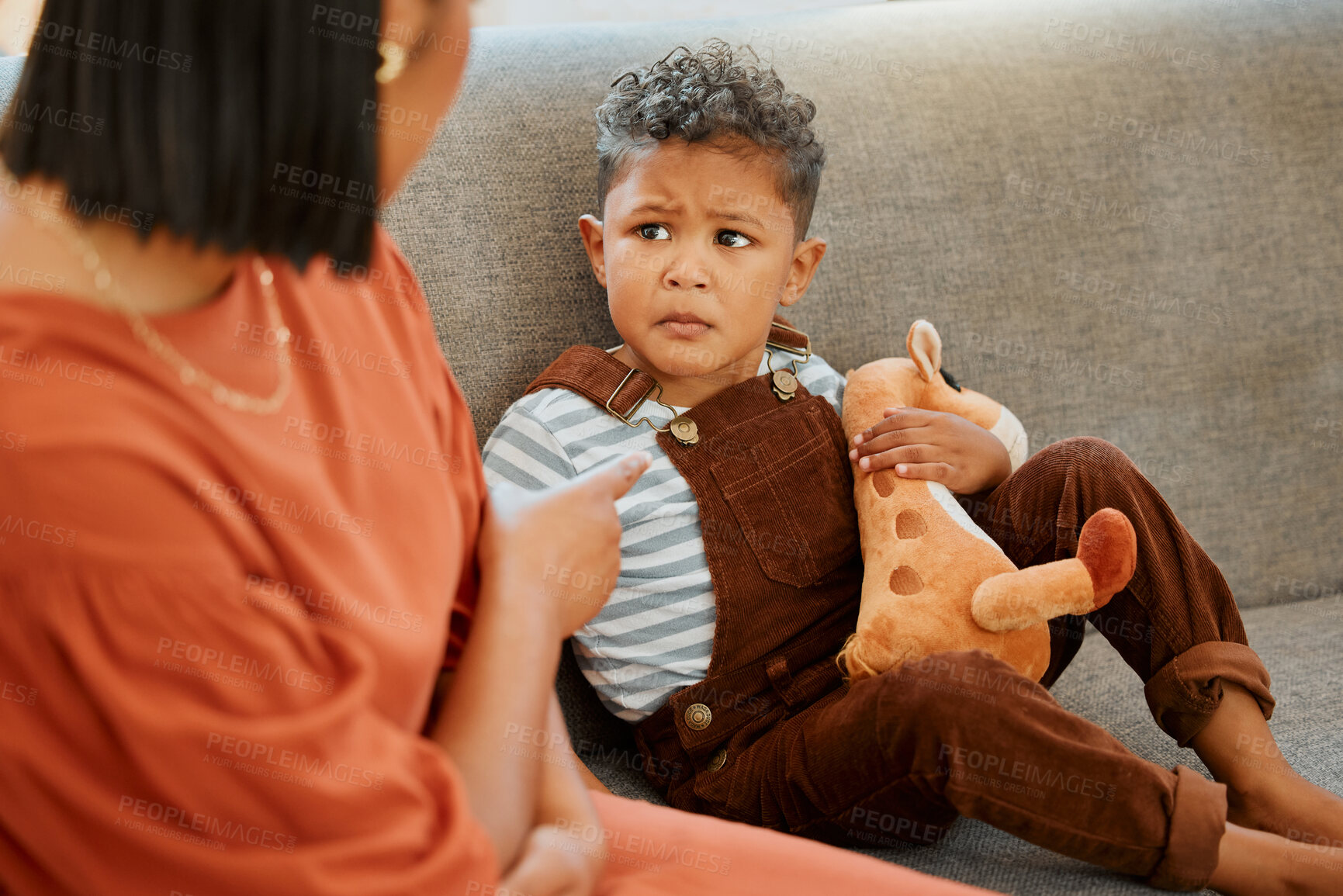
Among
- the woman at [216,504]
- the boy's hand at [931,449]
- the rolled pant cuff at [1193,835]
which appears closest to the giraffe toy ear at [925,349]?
the boy's hand at [931,449]

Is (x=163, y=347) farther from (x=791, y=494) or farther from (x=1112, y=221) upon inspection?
(x=1112, y=221)

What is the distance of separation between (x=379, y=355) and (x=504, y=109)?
25.1 inches

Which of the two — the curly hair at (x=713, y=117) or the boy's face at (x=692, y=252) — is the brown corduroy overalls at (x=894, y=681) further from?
the curly hair at (x=713, y=117)

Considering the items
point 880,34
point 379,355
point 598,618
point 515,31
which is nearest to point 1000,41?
point 880,34

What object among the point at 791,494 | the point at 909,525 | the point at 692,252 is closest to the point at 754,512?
the point at 791,494

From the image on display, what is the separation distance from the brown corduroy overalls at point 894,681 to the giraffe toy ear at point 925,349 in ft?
0.36

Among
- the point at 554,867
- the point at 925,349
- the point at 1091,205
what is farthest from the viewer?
the point at 1091,205

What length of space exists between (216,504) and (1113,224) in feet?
4.16

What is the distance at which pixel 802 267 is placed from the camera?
121cm

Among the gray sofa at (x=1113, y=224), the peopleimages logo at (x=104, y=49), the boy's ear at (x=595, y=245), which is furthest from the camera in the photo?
the gray sofa at (x=1113, y=224)

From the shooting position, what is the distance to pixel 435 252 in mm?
1115

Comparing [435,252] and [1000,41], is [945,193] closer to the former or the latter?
[1000,41]

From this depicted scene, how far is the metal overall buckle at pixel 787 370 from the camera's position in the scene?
1.14 metres

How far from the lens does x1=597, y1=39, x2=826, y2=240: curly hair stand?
105cm
